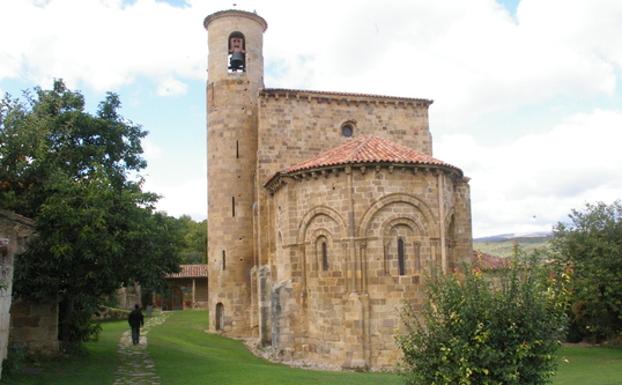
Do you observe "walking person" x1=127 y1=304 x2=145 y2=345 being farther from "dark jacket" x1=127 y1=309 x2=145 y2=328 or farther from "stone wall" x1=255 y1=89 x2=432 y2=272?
"stone wall" x1=255 y1=89 x2=432 y2=272

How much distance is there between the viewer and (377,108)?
25062mm

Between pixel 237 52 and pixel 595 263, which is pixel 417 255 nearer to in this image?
pixel 595 263

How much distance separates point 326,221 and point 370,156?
2.52 m

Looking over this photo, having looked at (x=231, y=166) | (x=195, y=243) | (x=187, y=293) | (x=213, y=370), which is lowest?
(x=213, y=370)

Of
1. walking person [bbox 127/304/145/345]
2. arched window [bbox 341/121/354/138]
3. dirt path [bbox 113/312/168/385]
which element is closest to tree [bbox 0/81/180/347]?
dirt path [bbox 113/312/168/385]

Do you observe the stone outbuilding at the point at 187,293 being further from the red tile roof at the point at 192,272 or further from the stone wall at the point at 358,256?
the stone wall at the point at 358,256

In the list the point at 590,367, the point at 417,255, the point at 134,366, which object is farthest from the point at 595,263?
the point at 134,366

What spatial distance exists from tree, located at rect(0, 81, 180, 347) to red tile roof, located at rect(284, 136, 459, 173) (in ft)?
17.9

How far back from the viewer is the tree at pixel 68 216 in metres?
13.3

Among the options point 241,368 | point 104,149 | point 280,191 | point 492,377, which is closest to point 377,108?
point 280,191

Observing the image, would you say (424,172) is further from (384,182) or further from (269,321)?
(269,321)

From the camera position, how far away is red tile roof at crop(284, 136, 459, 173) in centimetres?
1762

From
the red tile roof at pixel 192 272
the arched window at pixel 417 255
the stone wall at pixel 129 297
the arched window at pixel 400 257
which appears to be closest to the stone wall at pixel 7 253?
the arched window at pixel 400 257

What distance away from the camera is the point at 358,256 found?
17406 millimetres
